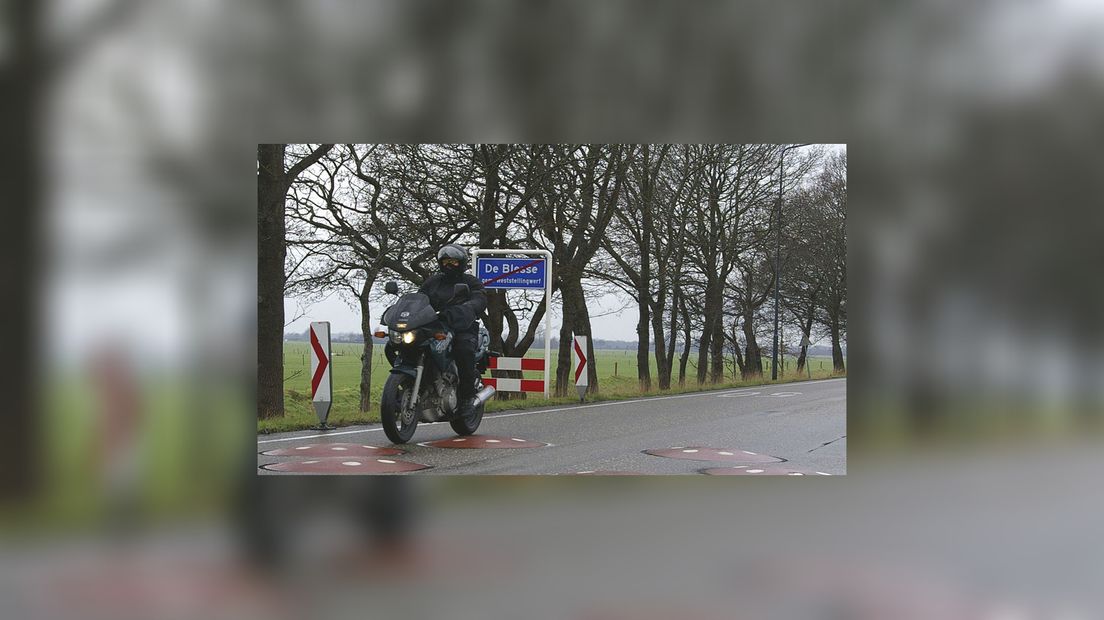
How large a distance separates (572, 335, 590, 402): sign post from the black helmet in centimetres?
115

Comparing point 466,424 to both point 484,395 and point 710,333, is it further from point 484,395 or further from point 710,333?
point 710,333

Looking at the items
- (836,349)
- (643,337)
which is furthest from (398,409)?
(836,349)

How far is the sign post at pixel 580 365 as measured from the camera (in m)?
7.82

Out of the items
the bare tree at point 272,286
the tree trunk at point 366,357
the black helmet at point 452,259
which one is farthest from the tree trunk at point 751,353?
the bare tree at point 272,286

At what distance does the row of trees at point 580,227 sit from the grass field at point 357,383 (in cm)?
8

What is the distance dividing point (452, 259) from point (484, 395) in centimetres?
108

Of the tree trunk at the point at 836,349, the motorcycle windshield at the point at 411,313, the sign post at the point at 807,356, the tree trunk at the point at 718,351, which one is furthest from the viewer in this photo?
the sign post at the point at 807,356

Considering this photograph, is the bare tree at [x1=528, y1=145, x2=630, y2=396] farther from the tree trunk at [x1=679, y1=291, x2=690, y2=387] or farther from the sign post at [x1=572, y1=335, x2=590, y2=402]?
the tree trunk at [x1=679, y1=291, x2=690, y2=387]

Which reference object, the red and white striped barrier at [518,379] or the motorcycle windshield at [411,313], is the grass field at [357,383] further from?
the motorcycle windshield at [411,313]

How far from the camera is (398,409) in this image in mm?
6910
